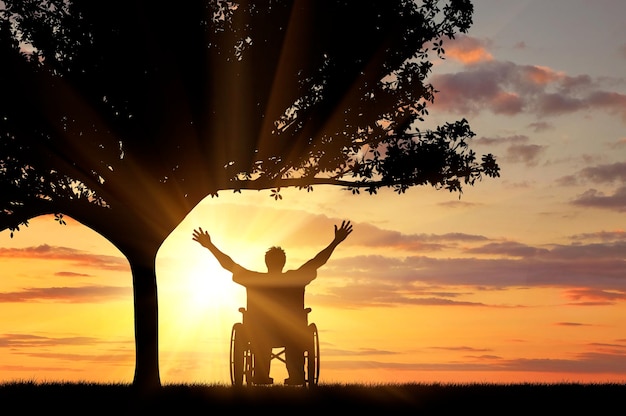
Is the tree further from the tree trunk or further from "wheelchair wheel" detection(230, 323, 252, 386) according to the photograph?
"wheelchair wheel" detection(230, 323, 252, 386)

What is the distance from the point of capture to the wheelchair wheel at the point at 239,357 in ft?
53.3

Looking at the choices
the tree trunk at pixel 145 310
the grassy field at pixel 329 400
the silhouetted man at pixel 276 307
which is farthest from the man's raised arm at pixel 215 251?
the tree trunk at pixel 145 310

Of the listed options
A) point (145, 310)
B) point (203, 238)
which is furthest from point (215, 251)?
point (145, 310)

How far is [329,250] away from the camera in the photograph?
16.7 m

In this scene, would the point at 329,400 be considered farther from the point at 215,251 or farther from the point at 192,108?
the point at 192,108

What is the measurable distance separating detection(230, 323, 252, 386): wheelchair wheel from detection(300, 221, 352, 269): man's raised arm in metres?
1.74

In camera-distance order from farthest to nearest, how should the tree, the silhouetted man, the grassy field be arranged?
the tree < the silhouetted man < the grassy field

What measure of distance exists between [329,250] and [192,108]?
4.89m

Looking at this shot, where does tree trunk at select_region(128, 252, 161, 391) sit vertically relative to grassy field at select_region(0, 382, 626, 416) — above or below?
above

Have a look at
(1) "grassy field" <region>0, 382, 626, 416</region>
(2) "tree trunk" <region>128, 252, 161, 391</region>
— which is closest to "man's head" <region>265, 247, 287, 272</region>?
(1) "grassy field" <region>0, 382, 626, 416</region>

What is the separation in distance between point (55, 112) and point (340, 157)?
6.62 meters

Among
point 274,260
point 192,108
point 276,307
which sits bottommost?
point 276,307

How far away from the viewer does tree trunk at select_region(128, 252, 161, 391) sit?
69.7 feet

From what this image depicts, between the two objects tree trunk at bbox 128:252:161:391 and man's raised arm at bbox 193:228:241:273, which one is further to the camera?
tree trunk at bbox 128:252:161:391
